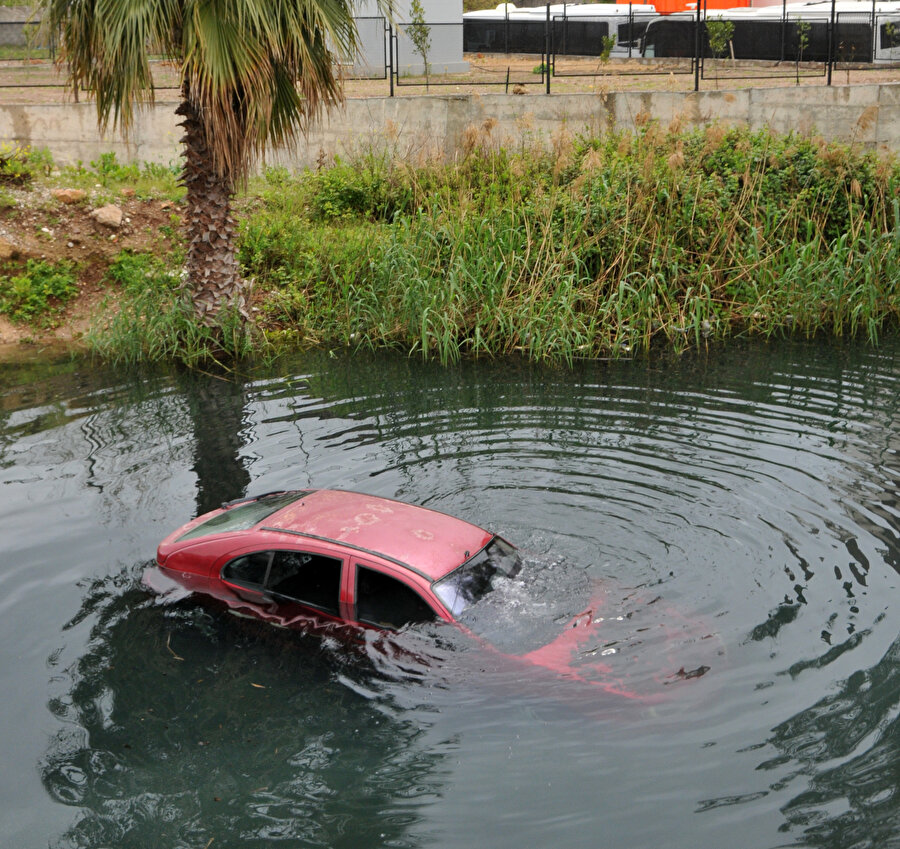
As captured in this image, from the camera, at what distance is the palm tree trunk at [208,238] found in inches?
551

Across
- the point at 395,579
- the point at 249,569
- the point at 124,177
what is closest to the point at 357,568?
the point at 395,579

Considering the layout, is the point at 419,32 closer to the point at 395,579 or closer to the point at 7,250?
the point at 7,250

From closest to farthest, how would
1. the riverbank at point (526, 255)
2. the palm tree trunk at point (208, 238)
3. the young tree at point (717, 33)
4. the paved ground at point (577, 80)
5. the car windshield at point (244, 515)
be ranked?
the car windshield at point (244, 515), the palm tree trunk at point (208, 238), the riverbank at point (526, 255), the paved ground at point (577, 80), the young tree at point (717, 33)

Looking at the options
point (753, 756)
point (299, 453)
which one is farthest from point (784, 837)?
point (299, 453)

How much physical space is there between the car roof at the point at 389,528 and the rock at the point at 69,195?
12.3 m

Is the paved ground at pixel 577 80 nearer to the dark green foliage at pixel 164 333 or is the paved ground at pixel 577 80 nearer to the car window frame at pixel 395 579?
the dark green foliage at pixel 164 333

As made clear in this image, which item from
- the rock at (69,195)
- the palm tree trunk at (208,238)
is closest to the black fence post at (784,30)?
the palm tree trunk at (208,238)

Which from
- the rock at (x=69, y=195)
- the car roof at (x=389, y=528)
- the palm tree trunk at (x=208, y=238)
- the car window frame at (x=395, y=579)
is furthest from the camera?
the rock at (x=69, y=195)

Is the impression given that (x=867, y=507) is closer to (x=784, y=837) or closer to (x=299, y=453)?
(x=784, y=837)

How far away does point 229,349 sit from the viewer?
14414 millimetres

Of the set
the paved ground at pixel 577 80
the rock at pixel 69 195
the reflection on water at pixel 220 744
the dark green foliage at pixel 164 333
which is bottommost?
the reflection on water at pixel 220 744

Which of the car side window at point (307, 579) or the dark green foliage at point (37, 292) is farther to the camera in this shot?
the dark green foliage at point (37, 292)

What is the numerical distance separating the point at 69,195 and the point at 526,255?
8.49 m

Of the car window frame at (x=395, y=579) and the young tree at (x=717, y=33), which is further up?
the young tree at (x=717, y=33)
